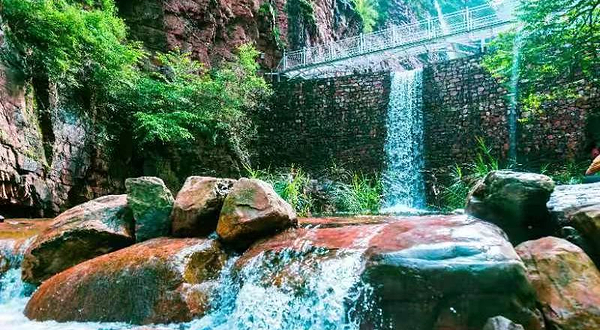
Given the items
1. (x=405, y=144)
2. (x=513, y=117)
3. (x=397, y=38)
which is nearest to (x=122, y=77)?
(x=405, y=144)

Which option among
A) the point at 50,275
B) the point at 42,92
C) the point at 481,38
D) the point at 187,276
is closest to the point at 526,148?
the point at 481,38

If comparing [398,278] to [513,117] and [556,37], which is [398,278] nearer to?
[556,37]

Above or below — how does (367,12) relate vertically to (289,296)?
above

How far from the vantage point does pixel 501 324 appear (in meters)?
2.48

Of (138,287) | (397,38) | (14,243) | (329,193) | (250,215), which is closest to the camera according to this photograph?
(138,287)

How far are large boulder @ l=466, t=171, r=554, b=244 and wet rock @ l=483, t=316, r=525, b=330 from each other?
1.17m

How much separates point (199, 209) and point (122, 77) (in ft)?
18.8

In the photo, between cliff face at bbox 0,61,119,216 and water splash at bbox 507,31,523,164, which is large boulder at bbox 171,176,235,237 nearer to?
cliff face at bbox 0,61,119,216

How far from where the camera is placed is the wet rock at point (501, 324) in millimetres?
2473

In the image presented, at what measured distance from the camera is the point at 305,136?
41.0 ft

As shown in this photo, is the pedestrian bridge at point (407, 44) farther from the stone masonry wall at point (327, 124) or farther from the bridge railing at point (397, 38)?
the stone masonry wall at point (327, 124)

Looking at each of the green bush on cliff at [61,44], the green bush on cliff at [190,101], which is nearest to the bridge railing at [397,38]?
the green bush on cliff at [190,101]

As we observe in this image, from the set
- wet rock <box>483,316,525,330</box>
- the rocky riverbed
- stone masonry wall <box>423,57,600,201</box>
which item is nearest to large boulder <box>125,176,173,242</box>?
the rocky riverbed

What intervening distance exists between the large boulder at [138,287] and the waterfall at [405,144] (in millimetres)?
7125
